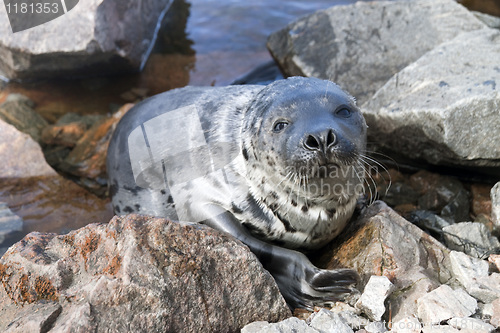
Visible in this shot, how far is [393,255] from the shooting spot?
10.3 ft

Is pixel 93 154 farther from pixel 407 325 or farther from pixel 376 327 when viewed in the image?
pixel 407 325

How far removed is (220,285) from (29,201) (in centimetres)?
270

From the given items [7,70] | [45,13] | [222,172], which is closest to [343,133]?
[222,172]

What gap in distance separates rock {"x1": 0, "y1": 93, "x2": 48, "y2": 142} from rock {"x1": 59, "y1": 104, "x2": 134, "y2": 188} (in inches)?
18.2

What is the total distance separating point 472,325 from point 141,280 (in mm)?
1518

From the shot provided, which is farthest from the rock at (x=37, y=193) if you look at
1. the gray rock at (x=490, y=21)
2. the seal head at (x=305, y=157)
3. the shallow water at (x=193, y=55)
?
the gray rock at (x=490, y=21)

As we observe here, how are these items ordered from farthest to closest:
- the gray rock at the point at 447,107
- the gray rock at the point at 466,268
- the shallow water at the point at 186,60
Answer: the shallow water at the point at 186,60, the gray rock at the point at 447,107, the gray rock at the point at 466,268

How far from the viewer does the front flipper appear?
3.13 m

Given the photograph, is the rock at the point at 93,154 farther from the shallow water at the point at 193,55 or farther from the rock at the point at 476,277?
the rock at the point at 476,277

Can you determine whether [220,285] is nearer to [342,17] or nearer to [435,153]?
[435,153]

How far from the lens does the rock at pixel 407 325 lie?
2.52 m

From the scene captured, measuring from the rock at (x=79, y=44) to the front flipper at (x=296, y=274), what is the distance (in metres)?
3.12

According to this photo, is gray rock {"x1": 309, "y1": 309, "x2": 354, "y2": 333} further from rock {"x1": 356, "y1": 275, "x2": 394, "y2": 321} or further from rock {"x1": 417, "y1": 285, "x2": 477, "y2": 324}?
rock {"x1": 417, "y1": 285, "x2": 477, "y2": 324}

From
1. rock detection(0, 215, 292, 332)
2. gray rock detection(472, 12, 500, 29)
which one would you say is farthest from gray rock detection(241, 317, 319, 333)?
gray rock detection(472, 12, 500, 29)
